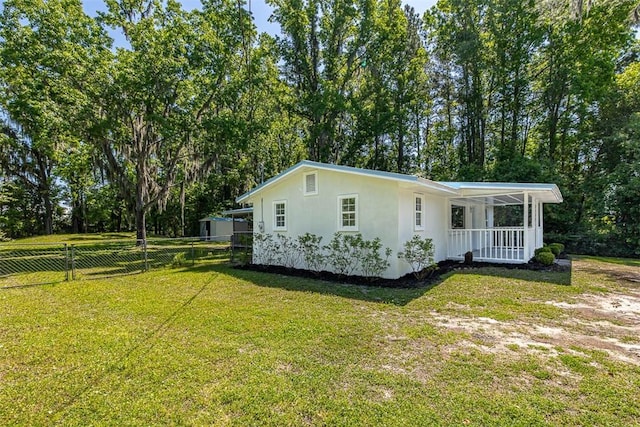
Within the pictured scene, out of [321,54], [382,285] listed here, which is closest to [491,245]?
[382,285]

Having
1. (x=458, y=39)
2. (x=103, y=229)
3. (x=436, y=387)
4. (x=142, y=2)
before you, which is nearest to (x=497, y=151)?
(x=458, y=39)

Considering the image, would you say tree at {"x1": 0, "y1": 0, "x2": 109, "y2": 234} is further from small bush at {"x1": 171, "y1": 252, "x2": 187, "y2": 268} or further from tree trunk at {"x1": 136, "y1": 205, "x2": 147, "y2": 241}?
small bush at {"x1": 171, "y1": 252, "x2": 187, "y2": 268}

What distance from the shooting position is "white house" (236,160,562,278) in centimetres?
812

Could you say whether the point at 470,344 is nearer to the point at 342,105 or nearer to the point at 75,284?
the point at 75,284

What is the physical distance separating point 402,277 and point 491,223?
836 cm

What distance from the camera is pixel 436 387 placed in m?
2.99

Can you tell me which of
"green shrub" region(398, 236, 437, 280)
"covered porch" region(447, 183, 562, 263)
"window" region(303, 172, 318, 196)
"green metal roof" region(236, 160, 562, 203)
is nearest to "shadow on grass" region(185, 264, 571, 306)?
"green shrub" region(398, 236, 437, 280)

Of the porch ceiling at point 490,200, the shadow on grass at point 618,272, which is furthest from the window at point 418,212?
the shadow on grass at point 618,272

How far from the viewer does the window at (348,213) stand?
28.7ft

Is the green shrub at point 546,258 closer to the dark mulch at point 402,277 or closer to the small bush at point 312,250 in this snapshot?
the dark mulch at point 402,277

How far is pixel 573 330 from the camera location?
4430 mm

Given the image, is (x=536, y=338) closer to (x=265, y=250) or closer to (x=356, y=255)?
(x=356, y=255)

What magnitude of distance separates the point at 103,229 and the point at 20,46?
24.7 m

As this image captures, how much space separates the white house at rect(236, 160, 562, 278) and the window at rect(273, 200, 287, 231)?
0.03 meters
